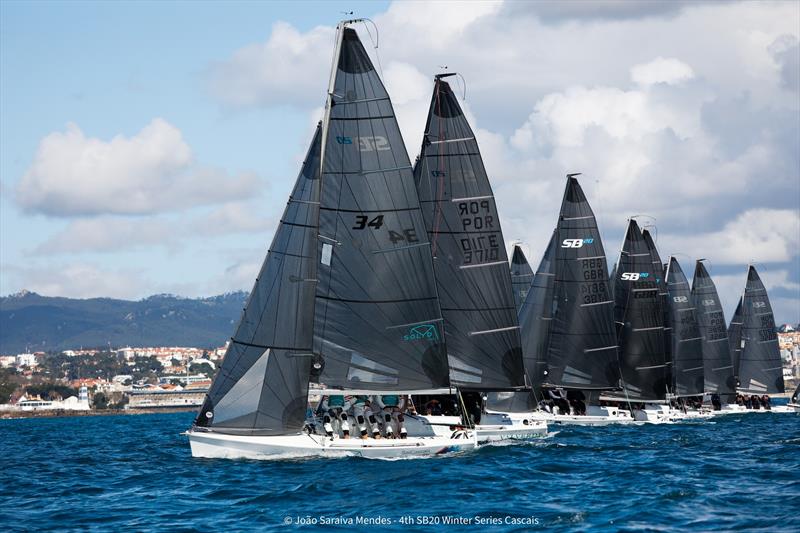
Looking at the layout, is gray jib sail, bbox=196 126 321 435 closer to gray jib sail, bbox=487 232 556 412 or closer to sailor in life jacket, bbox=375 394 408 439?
sailor in life jacket, bbox=375 394 408 439

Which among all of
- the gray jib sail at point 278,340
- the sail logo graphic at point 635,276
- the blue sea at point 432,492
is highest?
the sail logo graphic at point 635,276

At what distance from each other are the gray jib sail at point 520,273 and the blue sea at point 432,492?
26238 mm

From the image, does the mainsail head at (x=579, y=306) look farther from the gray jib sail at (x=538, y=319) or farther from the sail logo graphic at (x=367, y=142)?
the sail logo graphic at (x=367, y=142)

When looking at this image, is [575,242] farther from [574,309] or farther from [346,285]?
[346,285]

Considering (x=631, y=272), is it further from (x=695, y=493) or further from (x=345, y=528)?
(x=345, y=528)

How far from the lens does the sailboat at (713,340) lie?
91375 millimetres

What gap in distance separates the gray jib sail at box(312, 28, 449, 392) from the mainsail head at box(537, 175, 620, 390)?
26.6 metres

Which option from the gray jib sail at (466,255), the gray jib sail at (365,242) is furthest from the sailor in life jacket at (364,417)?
the gray jib sail at (466,255)

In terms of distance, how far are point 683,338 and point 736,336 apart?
A: 763 inches

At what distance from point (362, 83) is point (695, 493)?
18591mm

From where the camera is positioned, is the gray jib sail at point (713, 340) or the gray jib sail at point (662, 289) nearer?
the gray jib sail at point (662, 289)

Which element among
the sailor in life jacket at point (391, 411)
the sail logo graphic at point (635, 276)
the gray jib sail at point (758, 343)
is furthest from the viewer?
the gray jib sail at point (758, 343)

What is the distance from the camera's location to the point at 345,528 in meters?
26.8

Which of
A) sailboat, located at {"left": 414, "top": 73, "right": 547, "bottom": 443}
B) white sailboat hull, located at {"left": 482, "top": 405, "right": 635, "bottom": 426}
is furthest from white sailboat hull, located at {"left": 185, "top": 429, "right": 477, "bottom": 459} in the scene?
white sailboat hull, located at {"left": 482, "top": 405, "right": 635, "bottom": 426}
